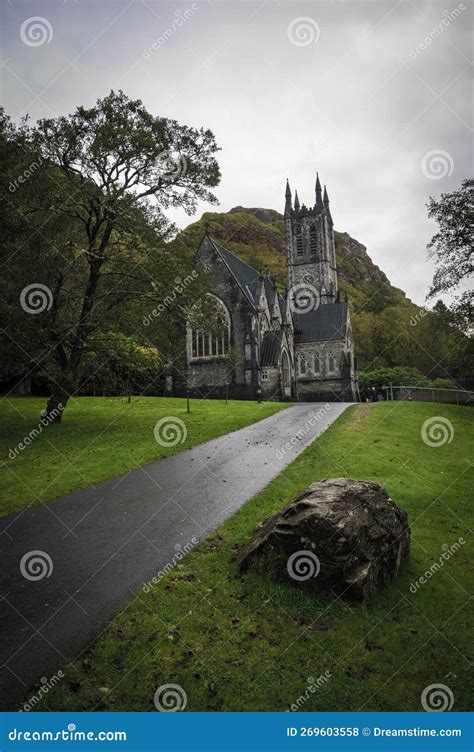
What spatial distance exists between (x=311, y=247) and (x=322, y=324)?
22.2 metres

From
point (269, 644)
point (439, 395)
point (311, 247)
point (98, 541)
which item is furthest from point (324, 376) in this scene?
point (269, 644)

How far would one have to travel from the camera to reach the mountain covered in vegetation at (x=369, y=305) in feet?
133

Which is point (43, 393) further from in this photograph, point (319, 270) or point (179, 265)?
point (319, 270)

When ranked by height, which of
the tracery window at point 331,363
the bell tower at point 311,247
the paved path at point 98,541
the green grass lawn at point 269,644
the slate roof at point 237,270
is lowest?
the green grass lawn at point 269,644

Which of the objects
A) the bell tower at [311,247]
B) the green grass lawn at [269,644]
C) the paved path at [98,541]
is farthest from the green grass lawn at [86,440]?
the bell tower at [311,247]

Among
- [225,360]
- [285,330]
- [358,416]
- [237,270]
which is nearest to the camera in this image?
[358,416]

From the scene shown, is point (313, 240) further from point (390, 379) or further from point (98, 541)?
point (98, 541)

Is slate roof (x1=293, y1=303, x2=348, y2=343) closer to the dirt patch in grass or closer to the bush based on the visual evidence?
the bush

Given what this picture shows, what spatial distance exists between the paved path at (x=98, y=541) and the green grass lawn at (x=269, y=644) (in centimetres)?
39

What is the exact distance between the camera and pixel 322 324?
5844 centimetres

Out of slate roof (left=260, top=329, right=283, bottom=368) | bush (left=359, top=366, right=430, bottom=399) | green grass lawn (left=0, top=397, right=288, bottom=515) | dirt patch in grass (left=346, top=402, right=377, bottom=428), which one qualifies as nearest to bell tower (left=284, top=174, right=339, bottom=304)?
bush (left=359, top=366, right=430, bottom=399)

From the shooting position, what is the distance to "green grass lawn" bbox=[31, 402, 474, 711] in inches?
171

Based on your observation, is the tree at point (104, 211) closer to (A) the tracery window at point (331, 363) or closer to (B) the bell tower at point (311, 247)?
(A) the tracery window at point (331, 363)

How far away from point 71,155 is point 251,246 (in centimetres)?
12526
